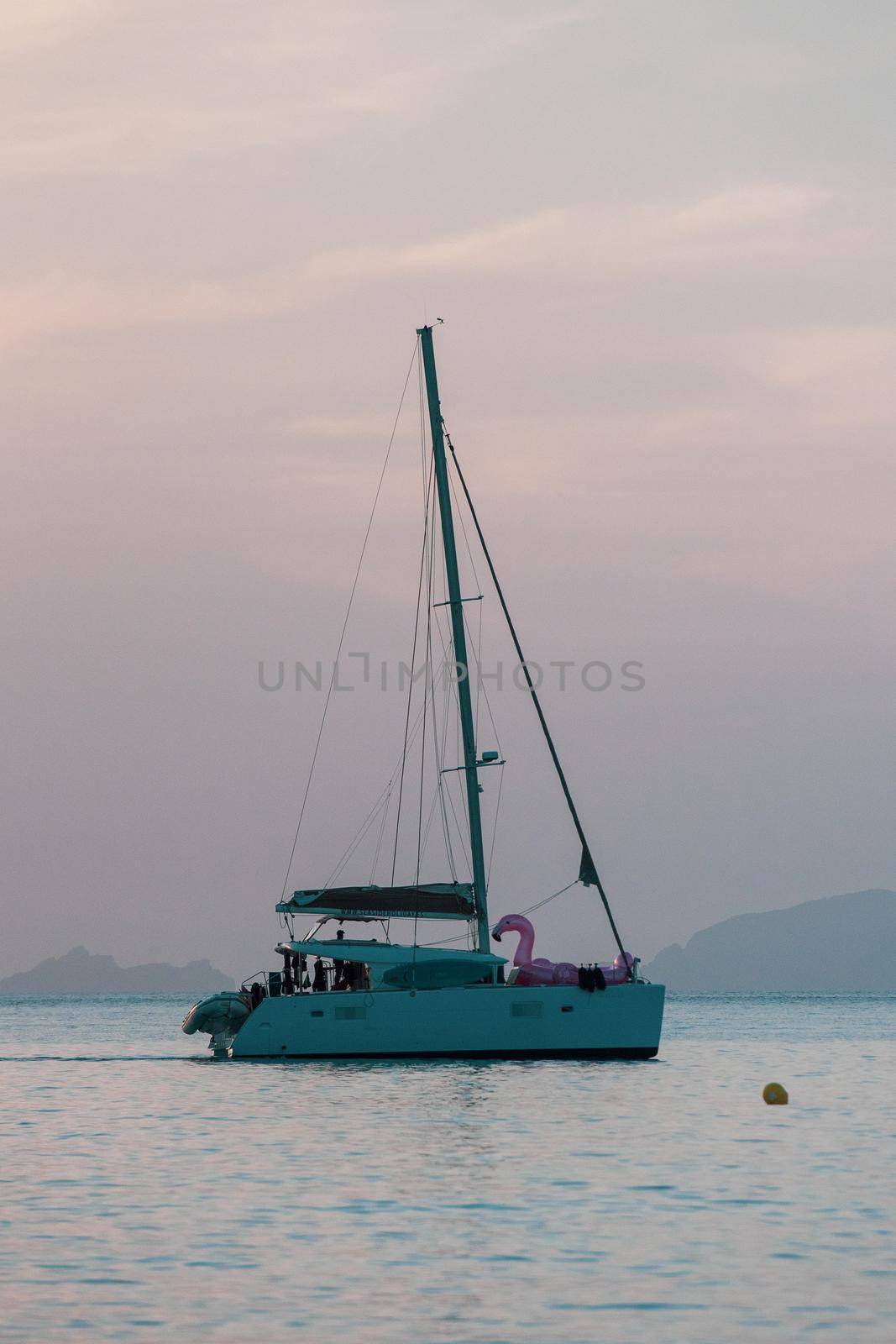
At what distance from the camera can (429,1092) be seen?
143ft

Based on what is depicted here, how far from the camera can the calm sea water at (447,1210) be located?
57.2ft

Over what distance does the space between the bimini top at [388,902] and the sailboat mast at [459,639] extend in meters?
0.50

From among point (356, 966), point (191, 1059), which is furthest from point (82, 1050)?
point (356, 966)

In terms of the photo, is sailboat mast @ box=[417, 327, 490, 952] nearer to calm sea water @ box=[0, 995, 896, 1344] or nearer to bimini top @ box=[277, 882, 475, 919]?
bimini top @ box=[277, 882, 475, 919]

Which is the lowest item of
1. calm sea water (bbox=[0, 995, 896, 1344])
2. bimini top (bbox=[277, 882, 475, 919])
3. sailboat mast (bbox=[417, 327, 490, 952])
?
calm sea water (bbox=[0, 995, 896, 1344])

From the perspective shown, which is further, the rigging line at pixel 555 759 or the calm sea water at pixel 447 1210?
the rigging line at pixel 555 759

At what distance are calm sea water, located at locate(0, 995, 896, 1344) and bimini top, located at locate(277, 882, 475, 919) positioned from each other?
4237mm

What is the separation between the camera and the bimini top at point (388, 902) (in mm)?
49156

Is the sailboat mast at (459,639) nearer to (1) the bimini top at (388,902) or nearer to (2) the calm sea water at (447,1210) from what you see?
(1) the bimini top at (388,902)

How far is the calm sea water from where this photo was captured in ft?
57.2

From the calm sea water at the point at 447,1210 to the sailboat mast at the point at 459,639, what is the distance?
4882mm

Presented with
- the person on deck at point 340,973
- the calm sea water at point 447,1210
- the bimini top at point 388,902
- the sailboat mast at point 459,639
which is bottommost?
the calm sea water at point 447,1210

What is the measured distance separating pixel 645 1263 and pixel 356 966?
2891cm

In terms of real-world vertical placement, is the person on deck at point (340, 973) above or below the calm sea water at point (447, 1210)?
above
